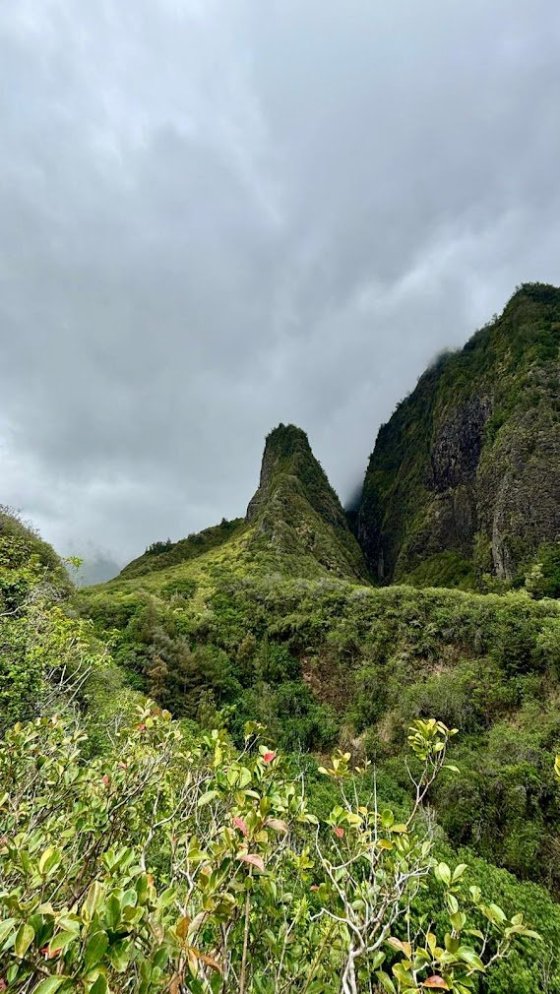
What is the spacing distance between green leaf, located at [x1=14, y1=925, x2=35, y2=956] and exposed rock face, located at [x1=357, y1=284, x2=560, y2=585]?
3735 centimetres

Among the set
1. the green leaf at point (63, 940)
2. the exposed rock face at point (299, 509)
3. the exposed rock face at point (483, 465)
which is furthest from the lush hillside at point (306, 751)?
the exposed rock face at point (299, 509)

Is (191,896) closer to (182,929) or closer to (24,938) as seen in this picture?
(182,929)

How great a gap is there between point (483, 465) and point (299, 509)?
20167mm

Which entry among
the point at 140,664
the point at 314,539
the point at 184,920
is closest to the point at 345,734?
the point at 140,664

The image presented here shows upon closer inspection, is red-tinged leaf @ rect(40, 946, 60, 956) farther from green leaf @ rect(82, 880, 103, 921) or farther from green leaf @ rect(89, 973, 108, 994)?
green leaf @ rect(89, 973, 108, 994)

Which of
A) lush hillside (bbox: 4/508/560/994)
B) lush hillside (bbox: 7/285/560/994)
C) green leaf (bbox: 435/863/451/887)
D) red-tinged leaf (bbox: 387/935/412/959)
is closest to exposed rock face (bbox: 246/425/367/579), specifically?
lush hillside (bbox: 7/285/560/994)

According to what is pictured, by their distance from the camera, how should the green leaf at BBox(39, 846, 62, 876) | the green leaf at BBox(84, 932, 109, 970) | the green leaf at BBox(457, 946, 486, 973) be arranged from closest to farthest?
the green leaf at BBox(84, 932, 109, 970)
the green leaf at BBox(457, 946, 486, 973)
the green leaf at BBox(39, 846, 62, 876)

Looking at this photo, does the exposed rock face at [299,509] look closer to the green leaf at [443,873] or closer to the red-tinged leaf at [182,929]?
the green leaf at [443,873]

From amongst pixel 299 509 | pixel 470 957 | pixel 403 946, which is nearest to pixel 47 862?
pixel 403 946

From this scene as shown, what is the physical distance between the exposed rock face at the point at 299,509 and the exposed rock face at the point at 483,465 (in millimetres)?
9090

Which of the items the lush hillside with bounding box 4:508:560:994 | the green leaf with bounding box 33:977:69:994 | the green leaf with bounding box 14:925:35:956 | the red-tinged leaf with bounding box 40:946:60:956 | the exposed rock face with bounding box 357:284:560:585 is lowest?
the lush hillside with bounding box 4:508:560:994

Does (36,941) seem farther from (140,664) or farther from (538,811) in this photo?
(140,664)

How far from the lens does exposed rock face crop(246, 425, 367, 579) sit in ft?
139

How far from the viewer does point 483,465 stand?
142ft
